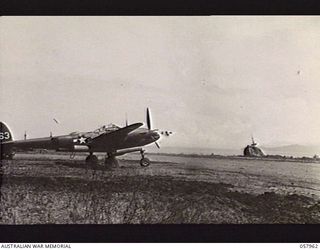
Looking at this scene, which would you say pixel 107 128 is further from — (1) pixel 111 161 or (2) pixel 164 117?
(2) pixel 164 117

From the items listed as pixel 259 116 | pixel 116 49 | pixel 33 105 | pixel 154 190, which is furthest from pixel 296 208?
pixel 33 105

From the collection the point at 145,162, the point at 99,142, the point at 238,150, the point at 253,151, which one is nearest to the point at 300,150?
the point at 253,151

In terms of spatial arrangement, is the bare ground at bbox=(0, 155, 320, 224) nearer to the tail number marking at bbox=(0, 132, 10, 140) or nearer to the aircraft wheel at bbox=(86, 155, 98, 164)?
the aircraft wheel at bbox=(86, 155, 98, 164)

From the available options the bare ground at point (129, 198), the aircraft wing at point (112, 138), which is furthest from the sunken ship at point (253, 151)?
the aircraft wing at point (112, 138)

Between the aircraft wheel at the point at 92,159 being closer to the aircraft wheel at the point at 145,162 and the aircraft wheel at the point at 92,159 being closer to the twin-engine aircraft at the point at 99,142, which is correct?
the twin-engine aircraft at the point at 99,142

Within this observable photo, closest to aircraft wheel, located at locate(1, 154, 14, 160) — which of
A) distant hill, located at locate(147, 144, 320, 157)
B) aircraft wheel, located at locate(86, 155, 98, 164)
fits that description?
aircraft wheel, located at locate(86, 155, 98, 164)

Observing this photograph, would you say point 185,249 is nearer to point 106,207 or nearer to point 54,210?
point 106,207
